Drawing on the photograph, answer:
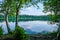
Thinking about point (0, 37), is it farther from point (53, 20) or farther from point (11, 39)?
point (53, 20)

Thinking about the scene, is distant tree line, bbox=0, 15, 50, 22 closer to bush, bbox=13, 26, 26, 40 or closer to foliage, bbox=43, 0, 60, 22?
foliage, bbox=43, 0, 60, 22

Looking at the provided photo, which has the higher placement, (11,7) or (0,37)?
(11,7)

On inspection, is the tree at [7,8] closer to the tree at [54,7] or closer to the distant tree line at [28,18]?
the distant tree line at [28,18]

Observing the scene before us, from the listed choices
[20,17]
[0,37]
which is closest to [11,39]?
[0,37]

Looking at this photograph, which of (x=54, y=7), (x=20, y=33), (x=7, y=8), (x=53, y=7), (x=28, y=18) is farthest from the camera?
(x=28, y=18)

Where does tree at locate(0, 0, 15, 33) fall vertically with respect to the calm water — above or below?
above

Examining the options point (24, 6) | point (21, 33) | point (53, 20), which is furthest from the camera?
point (24, 6)

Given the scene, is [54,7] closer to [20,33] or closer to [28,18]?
[20,33]

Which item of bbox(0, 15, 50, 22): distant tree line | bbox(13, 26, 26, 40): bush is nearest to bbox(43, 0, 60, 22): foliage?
bbox(0, 15, 50, 22): distant tree line

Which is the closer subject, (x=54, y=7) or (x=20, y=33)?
(x=20, y=33)

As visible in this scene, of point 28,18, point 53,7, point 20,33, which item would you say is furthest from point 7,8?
point 53,7

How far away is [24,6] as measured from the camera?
7516 millimetres

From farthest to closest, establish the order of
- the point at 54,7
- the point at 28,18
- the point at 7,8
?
the point at 28,18 < the point at 7,8 < the point at 54,7

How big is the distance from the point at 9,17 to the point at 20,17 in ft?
1.42
